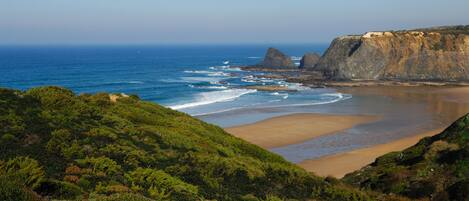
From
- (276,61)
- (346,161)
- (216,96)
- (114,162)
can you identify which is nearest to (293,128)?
(346,161)

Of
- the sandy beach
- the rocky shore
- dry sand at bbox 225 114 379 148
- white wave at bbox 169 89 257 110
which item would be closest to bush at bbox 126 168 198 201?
the sandy beach

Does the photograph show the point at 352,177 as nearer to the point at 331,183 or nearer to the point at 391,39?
the point at 331,183

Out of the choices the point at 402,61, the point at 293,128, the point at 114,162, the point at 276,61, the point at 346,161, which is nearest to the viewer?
the point at 114,162

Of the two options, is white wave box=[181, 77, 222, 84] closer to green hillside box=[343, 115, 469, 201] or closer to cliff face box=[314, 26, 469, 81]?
cliff face box=[314, 26, 469, 81]

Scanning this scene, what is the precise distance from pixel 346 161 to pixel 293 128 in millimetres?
14755

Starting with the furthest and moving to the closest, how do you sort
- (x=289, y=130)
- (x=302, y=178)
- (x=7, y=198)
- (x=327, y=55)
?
(x=327, y=55), (x=289, y=130), (x=302, y=178), (x=7, y=198)

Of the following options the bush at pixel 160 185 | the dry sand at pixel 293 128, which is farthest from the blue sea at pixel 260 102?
the bush at pixel 160 185

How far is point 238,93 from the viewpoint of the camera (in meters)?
82.3

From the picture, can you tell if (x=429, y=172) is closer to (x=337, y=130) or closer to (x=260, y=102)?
(x=337, y=130)

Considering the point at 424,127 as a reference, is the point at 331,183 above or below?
above

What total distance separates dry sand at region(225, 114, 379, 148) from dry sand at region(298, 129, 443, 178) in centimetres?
684

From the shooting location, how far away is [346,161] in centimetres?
3691

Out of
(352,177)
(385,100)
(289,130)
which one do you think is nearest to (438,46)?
(385,100)

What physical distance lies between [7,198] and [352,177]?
16.8 metres
